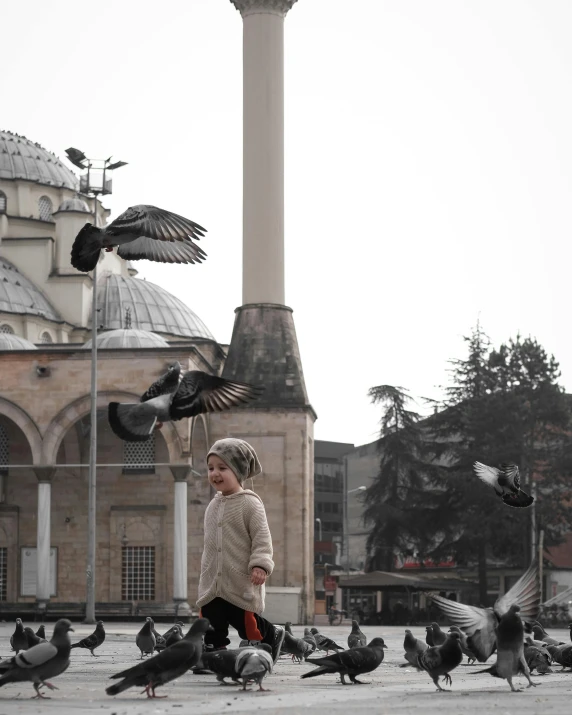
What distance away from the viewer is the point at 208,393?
9234 millimetres

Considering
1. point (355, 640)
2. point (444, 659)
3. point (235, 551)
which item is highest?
point (235, 551)

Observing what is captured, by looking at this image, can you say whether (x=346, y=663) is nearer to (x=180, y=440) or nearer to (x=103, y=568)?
(x=180, y=440)

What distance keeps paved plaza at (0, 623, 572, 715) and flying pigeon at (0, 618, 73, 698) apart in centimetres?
12

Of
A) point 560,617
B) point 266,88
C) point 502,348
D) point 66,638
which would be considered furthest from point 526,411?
point 66,638

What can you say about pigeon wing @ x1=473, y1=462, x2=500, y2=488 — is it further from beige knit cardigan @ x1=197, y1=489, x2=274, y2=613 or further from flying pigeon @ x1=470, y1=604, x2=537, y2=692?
beige knit cardigan @ x1=197, y1=489, x2=274, y2=613

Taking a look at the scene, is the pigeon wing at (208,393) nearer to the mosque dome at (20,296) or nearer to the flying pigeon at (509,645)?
the flying pigeon at (509,645)

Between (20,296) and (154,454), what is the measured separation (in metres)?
11.5

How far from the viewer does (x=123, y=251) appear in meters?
10.6

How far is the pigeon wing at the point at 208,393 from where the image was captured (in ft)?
29.9

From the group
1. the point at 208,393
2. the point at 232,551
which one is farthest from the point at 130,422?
the point at 232,551

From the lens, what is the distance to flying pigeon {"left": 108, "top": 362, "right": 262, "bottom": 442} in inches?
338

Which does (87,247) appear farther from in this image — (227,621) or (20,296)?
(20,296)

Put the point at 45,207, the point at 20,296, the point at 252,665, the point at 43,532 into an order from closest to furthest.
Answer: the point at 252,665
the point at 43,532
the point at 20,296
the point at 45,207

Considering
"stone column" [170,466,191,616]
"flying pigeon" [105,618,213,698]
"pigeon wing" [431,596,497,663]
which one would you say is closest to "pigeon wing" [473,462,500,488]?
"pigeon wing" [431,596,497,663]
